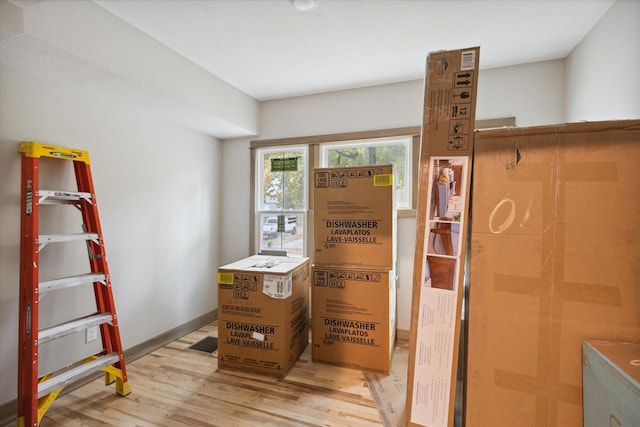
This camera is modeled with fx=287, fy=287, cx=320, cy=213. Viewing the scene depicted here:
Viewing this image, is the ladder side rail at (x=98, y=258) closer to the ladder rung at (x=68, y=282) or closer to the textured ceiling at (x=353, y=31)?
the ladder rung at (x=68, y=282)

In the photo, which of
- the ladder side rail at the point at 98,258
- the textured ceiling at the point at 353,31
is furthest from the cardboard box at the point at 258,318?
the textured ceiling at the point at 353,31

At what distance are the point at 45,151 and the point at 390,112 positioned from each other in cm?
278

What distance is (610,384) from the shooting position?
838 millimetres

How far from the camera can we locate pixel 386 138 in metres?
3.00

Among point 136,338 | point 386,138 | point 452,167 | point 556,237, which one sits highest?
point 386,138

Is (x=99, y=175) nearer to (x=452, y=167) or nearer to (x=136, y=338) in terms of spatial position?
(x=136, y=338)

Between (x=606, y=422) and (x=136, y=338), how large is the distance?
3.06 m

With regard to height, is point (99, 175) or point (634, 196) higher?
point (99, 175)

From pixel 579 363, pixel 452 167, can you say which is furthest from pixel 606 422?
pixel 452 167

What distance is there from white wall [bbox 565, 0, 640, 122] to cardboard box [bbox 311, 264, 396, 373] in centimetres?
182

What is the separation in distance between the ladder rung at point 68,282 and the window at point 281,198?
5.42ft

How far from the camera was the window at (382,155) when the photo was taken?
2980 mm

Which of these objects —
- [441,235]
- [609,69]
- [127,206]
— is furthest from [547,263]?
[127,206]

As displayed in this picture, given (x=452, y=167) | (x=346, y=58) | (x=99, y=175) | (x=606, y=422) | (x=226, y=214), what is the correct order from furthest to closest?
(x=226, y=214)
(x=346, y=58)
(x=99, y=175)
(x=452, y=167)
(x=606, y=422)
